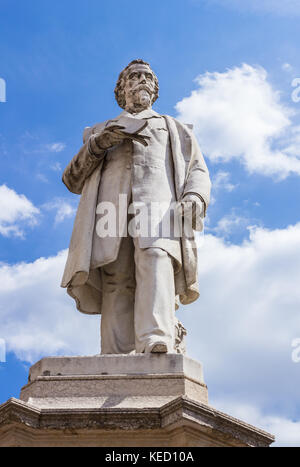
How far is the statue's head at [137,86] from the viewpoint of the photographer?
9.72 meters

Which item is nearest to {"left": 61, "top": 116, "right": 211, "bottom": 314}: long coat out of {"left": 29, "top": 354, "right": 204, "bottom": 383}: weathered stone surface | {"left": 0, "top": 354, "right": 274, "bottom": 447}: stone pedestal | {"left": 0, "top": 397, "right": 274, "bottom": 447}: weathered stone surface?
{"left": 29, "top": 354, "right": 204, "bottom": 383}: weathered stone surface

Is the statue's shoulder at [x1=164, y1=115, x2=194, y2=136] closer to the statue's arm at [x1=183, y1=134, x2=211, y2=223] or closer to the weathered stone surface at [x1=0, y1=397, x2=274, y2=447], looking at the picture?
the statue's arm at [x1=183, y1=134, x2=211, y2=223]

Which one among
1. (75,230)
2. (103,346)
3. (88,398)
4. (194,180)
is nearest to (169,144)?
(194,180)

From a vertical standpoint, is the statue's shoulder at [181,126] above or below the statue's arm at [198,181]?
above

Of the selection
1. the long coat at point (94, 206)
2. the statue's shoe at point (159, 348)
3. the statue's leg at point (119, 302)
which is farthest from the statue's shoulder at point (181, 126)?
the statue's shoe at point (159, 348)

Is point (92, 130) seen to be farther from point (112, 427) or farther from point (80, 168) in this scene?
point (112, 427)

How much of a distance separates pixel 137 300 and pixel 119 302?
0.56m

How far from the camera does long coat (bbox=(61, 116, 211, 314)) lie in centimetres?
834

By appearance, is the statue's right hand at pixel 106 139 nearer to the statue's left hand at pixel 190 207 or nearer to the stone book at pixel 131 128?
the stone book at pixel 131 128

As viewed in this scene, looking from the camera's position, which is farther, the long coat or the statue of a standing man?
the long coat

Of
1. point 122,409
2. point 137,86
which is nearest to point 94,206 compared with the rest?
point 137,86

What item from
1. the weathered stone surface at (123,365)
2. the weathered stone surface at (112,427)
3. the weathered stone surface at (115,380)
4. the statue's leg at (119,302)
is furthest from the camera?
the statue's leg at (119,302)

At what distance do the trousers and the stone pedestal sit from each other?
0.36m
